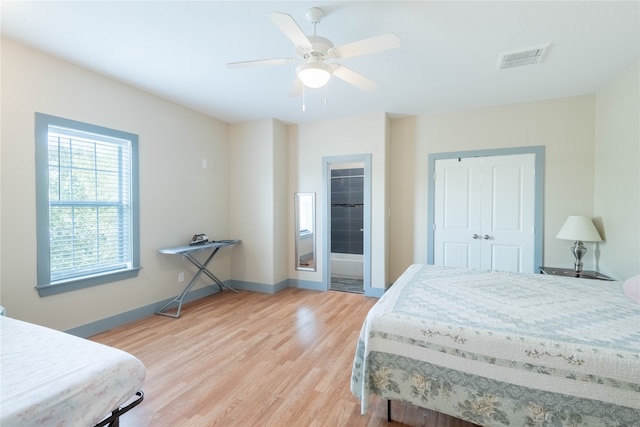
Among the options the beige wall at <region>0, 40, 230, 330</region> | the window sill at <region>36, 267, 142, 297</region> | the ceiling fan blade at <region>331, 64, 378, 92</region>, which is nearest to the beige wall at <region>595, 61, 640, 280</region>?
the ceiling fan blade at <region>331, 64, 378, 92</region>

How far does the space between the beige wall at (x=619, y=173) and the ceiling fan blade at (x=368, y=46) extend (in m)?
2.62

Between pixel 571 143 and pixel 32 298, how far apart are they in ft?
19.2

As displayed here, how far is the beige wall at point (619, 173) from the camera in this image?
8.68ft

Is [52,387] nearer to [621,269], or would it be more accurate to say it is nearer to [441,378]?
[441,378]

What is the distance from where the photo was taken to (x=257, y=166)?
4488mm

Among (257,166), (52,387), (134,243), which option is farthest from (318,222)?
(52,387)

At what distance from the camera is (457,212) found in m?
4.06

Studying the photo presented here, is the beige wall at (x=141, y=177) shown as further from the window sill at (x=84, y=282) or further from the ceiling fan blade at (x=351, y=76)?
the ceiling fan blade at (x=351, y=76)

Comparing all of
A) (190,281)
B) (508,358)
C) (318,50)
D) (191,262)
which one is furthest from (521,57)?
(190,281)

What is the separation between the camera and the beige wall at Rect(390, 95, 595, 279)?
350cm

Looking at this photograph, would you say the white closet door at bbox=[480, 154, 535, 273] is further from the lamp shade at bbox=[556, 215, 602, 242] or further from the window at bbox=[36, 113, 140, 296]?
the window at bbox=[36, 113, 140, 296]

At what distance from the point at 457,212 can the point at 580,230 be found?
1298mm

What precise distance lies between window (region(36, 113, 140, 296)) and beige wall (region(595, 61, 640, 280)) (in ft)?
16.4

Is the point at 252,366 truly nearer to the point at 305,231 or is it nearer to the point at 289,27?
the point at 289,27
